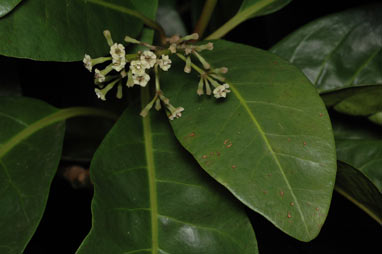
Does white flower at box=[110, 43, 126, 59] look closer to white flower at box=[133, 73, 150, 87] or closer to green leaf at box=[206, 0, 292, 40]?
white flower at box=[133, 73, 150, 87]

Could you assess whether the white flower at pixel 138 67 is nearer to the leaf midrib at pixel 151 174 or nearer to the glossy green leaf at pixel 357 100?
the leaf midrib at pixel 151 174

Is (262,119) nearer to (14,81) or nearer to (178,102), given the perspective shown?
(178,102)

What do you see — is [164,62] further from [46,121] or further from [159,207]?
[46,121]

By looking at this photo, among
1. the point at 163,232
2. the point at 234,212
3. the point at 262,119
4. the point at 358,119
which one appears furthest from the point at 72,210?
the point at 358,119

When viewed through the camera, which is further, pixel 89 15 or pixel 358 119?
pixel 358 119

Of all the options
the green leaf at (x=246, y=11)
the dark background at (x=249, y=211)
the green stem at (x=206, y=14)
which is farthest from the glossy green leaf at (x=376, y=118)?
the green stem at (x=206, y=14)

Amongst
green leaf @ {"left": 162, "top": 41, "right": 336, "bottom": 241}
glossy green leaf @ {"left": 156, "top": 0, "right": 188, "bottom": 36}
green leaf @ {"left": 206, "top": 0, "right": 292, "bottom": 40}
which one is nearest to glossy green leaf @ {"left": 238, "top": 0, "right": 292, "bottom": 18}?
green leaf @ {"left": 206, "top": 0, "right": 292, "bottom": 40}
